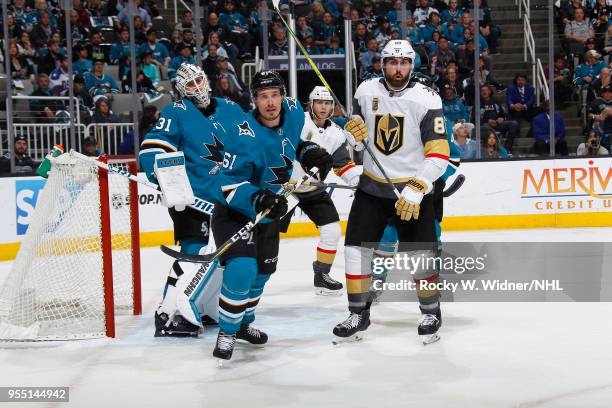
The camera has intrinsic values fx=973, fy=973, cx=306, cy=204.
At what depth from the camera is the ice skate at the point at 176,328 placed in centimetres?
455

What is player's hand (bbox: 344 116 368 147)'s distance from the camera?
13.9 ft

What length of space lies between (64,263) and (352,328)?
1.49 m

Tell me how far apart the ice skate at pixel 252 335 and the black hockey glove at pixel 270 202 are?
0.70 meters

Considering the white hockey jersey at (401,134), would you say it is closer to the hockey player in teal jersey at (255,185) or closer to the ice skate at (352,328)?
the hockey player in teal jersey at (255,185)

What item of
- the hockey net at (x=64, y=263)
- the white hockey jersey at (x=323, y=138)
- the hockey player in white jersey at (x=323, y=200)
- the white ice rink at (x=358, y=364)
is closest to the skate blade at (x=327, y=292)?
the hockey player in white jersey at (x=323, y=200)

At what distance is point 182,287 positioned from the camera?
457 centimetres

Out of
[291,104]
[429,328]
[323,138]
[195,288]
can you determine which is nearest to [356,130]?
[291,104]

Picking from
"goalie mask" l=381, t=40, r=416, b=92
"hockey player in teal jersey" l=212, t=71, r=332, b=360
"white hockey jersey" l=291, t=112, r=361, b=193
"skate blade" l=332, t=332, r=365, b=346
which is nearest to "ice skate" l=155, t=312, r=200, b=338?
"hockey player in teal jersey" l=212, t=71, r=332, b=360

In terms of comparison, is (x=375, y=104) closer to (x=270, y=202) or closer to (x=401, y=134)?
(x=401, y=134)

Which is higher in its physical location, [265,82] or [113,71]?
[113,71]

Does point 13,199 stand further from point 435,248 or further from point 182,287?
point 435,248

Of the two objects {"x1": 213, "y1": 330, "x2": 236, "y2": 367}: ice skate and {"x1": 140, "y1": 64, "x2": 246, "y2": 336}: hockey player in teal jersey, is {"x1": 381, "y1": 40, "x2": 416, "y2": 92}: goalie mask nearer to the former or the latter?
{"x1": 140, "y1": 64, "x2": 246, "y2": 336}: hockey player in teal jersey

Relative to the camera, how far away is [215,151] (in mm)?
4703

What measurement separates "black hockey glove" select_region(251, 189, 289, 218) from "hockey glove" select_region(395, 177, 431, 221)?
0.56 m
